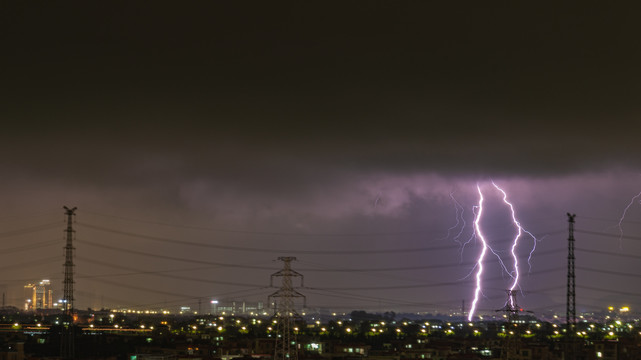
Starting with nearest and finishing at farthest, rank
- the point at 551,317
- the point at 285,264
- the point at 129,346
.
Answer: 1. the point at 285,264
2. the point at 129,346
3. the point at 551,317

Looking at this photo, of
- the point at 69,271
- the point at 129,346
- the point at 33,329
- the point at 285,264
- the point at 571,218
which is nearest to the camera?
the point at 285,264

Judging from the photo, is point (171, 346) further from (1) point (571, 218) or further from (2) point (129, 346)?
(1) point (571, 218)

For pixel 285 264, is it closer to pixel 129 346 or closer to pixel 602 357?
pixel 129 346

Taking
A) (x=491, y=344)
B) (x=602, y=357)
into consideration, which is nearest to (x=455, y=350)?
(x=491, y=344)

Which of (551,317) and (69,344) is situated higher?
(69,344)

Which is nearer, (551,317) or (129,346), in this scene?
(129,346)

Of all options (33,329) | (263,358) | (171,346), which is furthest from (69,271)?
(33,329)

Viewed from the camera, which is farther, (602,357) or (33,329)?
(33,329)

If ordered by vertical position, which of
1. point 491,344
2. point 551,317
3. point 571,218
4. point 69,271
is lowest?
point 551,317

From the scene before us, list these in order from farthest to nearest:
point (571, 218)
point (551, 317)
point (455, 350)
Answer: point (551, 317) → point (455, 350) → point (571, 218)
